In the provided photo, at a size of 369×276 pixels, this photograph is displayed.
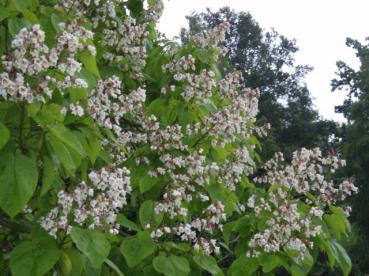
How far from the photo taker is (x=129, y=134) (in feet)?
12.1

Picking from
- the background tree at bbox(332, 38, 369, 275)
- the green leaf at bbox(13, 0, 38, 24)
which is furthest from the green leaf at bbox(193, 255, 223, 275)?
the background tree at bbox(332, 38, 369, 275)

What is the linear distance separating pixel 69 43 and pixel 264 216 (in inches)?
76.9

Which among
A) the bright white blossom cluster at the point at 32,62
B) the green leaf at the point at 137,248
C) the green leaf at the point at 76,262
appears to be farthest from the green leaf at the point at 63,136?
the green leaf at the point at 137,248

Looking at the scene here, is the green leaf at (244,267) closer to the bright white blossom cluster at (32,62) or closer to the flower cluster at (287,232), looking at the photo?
the flower cluster at (287,232)

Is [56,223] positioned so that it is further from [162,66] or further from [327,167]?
[327,167]

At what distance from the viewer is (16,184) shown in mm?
1945

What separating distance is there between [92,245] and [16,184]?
41 cm

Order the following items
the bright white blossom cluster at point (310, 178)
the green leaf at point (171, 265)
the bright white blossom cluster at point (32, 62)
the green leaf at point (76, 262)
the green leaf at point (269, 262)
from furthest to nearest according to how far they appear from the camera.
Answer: the bright white blossom cluster at point (310, 178), the green leaf at point (269, 262), the green leaf at point (171, 265), the green leaf at point (76, 262), the bright white blossom cluster at point (32, 62)

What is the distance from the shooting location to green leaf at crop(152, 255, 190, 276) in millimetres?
2621

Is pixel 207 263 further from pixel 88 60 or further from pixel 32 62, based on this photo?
pixel 32 62

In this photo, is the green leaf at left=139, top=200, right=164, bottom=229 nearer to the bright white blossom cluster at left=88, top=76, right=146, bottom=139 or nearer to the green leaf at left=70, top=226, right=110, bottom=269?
the bright white blossom cluster at left=88, top=76, right=146, bottom=139

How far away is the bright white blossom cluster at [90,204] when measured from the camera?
227 cm

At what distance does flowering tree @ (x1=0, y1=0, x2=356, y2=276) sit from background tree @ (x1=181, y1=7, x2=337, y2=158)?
32.4 metres

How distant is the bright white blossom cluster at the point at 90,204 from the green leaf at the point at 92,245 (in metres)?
0.06
